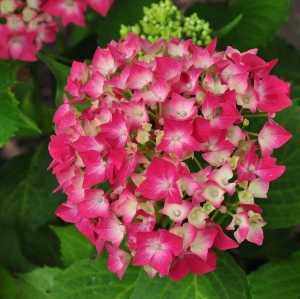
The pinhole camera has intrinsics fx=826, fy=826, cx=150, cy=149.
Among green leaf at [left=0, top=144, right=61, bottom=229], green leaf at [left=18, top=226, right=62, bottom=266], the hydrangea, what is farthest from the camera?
green leaf at [left=18, top=226, right=62, bottom=266]

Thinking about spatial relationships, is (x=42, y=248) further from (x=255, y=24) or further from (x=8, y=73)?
(x=255, y=24)

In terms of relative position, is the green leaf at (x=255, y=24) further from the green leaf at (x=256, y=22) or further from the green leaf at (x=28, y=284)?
the green leaf at (x=28, y=284)

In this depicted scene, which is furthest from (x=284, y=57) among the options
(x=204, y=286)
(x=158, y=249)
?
(x=158, y=249)

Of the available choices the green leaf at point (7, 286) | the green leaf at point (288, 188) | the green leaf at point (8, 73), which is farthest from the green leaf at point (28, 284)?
the green leaf at point (288, 188)

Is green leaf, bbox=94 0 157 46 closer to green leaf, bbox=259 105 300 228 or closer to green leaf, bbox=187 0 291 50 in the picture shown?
green leaf, bbox=187 0 291 50

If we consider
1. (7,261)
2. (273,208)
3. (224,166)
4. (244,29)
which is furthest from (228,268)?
(7,261)

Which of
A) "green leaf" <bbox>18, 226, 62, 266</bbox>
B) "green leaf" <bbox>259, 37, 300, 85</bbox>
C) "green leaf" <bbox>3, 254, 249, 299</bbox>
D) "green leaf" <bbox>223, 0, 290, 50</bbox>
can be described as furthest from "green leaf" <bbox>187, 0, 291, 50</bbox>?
"green leaf" <bbox>18, 226, 62, 266</bbox>

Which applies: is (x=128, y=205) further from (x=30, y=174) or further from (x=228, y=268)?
(x=30, y=174)
